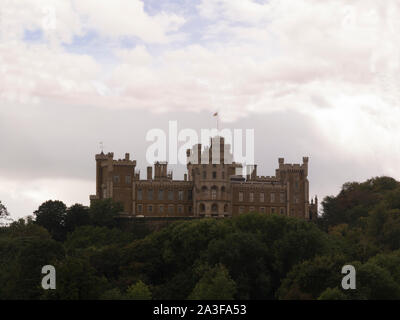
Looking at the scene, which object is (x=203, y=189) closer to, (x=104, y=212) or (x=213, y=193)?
(x=213, y=193)

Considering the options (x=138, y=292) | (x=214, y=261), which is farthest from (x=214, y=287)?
(x=214, y=261)

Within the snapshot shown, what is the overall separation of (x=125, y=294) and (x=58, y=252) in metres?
8.41

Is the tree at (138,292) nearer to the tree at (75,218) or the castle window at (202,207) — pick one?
the tree at (75,218)

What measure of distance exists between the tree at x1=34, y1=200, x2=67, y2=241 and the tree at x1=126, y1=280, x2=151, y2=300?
42.9 m

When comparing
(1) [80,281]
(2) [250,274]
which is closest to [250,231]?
(2) [250,274]

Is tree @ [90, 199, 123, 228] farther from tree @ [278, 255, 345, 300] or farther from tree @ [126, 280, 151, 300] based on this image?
tree @ [278, 255, 345, 300]

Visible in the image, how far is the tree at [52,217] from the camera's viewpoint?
133375mm

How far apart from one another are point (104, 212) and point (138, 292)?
5032cm

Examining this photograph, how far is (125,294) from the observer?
91812mm

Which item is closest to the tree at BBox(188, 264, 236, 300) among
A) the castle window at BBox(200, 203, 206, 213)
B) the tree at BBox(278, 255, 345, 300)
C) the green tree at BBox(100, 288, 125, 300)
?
the tree at BBox(278, 255, 345, 300)

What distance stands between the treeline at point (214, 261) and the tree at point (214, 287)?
97mm

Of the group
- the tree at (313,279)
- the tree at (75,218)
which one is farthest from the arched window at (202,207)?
the tree at (313,279)

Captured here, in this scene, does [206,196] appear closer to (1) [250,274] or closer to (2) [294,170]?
(2) [294,170]

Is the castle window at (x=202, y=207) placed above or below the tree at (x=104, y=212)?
above
